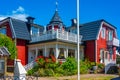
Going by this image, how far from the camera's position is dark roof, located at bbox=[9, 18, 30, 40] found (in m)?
29.9

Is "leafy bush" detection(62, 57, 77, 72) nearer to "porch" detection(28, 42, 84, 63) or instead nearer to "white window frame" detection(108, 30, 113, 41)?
"porch" detection(28, 42, 84, 63)

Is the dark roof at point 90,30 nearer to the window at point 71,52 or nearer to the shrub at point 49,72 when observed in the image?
the window at point 71,52

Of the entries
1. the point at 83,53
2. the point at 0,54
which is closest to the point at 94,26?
the point at 83,53

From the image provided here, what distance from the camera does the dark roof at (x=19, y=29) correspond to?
1179 inches

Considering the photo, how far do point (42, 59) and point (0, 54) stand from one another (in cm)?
821

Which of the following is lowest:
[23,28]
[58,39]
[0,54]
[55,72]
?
[55,72]

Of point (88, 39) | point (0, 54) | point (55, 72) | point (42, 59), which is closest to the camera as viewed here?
point (0, 54)

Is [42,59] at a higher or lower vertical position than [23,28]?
lower

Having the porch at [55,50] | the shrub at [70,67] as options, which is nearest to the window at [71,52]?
the porch at [55,50]

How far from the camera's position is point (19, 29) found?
102ft

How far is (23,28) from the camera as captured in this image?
32.1 metres

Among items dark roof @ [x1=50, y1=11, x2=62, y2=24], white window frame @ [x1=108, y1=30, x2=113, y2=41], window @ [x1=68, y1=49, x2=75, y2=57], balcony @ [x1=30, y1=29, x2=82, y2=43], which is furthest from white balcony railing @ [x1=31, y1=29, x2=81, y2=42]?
white window frame @ [x1=108, y1=30, x2=113, y2=41]

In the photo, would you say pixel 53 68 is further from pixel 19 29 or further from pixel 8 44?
pixel 19 29

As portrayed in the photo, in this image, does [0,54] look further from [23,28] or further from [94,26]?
[94,26]
